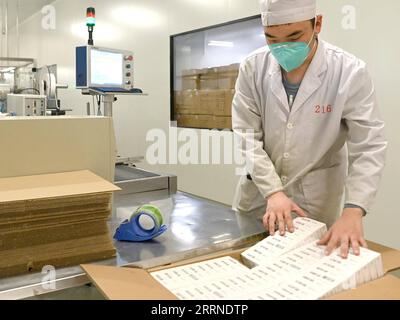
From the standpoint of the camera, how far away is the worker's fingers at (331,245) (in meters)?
0.92

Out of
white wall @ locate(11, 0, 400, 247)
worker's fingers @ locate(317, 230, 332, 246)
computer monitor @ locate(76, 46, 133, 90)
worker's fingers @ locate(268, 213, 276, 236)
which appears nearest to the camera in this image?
worker's fingers @ locate(317, 230, 332, 246)

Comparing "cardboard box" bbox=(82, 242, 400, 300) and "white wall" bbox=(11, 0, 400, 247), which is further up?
"white wall" bbox=(11, 0, 400, 247)

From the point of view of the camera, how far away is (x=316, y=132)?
4.25 feet

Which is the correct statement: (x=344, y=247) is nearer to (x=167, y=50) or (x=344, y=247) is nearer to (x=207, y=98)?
(x=207, y=98)

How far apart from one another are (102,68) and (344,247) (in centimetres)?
181

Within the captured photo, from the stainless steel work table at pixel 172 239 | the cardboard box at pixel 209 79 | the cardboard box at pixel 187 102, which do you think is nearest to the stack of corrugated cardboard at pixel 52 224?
the stainless steel work table at pixel 172 239

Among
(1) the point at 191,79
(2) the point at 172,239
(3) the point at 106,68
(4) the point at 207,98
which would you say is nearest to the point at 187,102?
(1) the point at 191,79

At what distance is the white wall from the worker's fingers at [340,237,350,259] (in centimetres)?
167

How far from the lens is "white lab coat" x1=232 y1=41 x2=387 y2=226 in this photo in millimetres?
1193

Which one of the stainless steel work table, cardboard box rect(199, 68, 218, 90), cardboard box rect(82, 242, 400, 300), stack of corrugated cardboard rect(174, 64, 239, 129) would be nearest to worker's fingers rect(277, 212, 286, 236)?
the stainless steel work table

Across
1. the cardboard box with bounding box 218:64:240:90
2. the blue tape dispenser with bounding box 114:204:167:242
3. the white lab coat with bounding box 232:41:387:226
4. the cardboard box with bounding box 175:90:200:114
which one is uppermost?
the cardboard box with bounding box 218:64:240:90

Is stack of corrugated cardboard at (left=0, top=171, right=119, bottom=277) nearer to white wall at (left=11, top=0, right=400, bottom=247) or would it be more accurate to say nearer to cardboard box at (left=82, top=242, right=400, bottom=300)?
cardboard box at (left=82, top=242, right=400, bottom=300)

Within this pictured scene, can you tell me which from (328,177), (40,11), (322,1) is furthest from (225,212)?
(40,11)

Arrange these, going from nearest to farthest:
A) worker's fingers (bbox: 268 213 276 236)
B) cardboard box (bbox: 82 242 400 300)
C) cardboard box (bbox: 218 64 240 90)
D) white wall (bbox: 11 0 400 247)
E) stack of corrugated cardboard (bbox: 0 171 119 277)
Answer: cardboard box (bbox: 82 242 400 300) < stack of corrugated cardboard (bbox: 0 171 119 277) < worker's fingers (bbox: 268 213 276 236) < white wall (bbox: 11 0 400 247) < cardboard box (bbox: 218 64 240 90)
